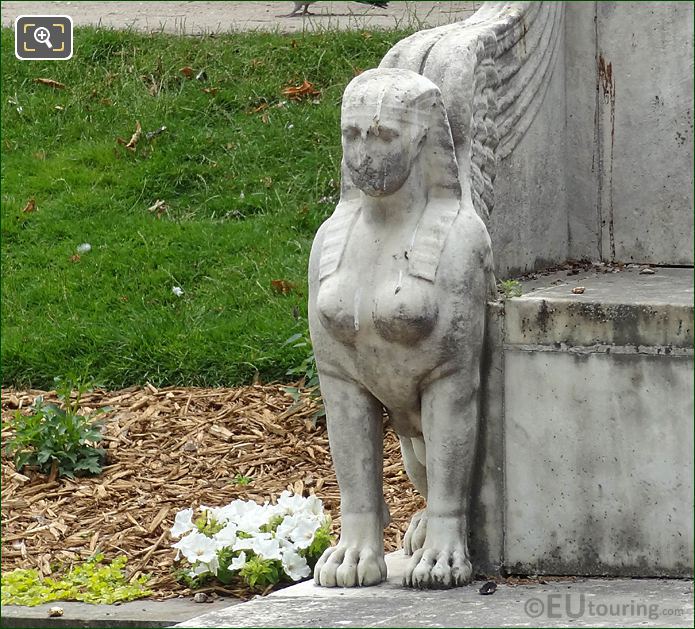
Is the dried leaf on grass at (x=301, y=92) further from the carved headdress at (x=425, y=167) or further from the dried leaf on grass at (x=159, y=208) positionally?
the carved headdress at (x=425, y=167)

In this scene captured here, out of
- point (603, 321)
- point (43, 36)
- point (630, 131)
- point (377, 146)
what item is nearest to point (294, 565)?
point (603, 321)

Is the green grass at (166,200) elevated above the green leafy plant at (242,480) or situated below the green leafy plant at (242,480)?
above

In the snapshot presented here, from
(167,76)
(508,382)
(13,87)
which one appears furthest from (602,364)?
(13,87)

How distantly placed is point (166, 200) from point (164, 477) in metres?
2.75

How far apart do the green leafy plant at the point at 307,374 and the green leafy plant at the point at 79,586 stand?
5.24ft

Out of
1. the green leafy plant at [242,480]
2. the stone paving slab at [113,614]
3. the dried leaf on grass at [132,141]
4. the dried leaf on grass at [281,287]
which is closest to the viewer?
the stone paving slab at [113,614]

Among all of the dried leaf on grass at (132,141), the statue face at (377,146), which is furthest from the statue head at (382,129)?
the dried leaf on grass at (132,141)

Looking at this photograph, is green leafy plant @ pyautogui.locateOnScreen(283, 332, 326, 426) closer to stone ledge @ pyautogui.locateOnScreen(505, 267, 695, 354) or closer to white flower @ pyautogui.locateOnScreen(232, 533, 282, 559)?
white flower @ pyautogui.locateOnScreen(232, 533, 282, 559)

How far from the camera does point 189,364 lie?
693cm

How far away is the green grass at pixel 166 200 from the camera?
710 cm

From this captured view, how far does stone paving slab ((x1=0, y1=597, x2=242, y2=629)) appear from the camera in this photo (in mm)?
4527

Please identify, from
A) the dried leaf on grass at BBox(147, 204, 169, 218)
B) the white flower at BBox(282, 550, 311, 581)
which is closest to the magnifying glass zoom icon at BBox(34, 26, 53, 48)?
the dried leaf on grass at BBox(147, 204, 169, 218)

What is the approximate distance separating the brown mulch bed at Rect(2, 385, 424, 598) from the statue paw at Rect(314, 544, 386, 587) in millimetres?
1041

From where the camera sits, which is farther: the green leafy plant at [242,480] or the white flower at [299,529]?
the green leafy plant at [242,480]
